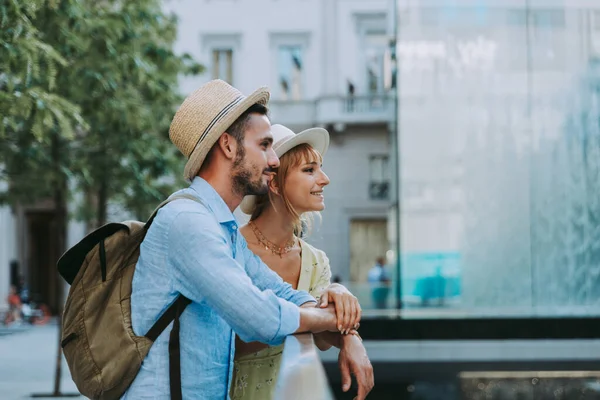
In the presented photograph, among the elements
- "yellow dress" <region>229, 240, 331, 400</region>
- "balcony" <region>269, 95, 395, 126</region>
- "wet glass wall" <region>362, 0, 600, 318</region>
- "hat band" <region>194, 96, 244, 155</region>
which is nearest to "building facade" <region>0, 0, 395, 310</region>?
"balcony" <region>269, 95, 395, 126</region>

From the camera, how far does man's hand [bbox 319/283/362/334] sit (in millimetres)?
2473

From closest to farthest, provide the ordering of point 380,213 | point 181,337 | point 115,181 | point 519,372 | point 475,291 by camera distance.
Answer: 1. point 181,337
2. point 519,372
3. point 475,291
4. point 115,181
5. point 380,213

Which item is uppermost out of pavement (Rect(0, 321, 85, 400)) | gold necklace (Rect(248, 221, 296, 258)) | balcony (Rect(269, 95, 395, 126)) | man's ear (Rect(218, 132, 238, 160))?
balcony (Rect(269, 95, 395, 126))

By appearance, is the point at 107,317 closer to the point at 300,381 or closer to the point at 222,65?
the point at 300,381

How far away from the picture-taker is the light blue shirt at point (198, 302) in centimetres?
218

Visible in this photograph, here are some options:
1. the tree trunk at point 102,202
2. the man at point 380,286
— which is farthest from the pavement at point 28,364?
the man at point 380,286

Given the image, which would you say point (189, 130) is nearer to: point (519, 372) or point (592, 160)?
point (519, 372)

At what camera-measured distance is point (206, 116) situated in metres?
2.46

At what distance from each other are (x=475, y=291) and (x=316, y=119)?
19.1 m

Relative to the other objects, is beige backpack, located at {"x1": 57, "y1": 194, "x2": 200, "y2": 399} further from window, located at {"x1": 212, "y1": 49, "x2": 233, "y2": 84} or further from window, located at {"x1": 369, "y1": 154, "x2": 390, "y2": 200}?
window, located at {"x1": 212, "y1": 49, "x2": 233, "y2": 84}

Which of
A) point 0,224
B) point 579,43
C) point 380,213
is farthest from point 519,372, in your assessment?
point 0,224

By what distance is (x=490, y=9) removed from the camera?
1322cm

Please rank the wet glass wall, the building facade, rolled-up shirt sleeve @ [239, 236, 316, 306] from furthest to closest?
the building facade < the wet glass wall < rolled-up shirt sleeve @ [239, 236, 316, 306]

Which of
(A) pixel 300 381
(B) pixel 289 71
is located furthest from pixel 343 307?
(B) pixel 289 71
